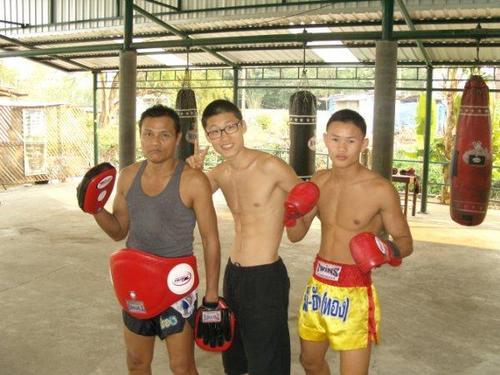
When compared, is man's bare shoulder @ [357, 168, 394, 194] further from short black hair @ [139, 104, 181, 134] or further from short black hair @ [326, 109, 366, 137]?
short black hair @ [139, 104, 181, 134]

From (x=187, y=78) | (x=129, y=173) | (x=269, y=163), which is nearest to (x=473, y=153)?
(x=269, y=163)

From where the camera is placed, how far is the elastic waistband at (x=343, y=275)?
2303mm

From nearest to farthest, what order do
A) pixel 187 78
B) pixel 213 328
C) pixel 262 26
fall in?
pixel 213 328 < pixel 187 78 < pixel 262 26

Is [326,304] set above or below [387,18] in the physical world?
below

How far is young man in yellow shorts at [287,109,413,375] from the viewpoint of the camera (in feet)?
7.37

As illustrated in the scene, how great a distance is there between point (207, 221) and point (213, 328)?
47 centimetres

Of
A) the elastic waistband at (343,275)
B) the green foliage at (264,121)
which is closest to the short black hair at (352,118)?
the elastic waistband at (343,275)

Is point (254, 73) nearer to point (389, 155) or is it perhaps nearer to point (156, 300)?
point (389, 155)

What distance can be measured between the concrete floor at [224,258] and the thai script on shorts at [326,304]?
3.21 feet

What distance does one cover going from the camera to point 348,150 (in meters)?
2.32

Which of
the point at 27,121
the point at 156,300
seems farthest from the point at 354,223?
the point at 27,121

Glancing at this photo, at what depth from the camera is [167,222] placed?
7.59 ft

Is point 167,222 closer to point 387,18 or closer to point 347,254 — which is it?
point 347,254

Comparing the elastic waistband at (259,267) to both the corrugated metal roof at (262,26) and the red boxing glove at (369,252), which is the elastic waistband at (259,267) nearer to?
A: the red boxing glove at (369,252)
